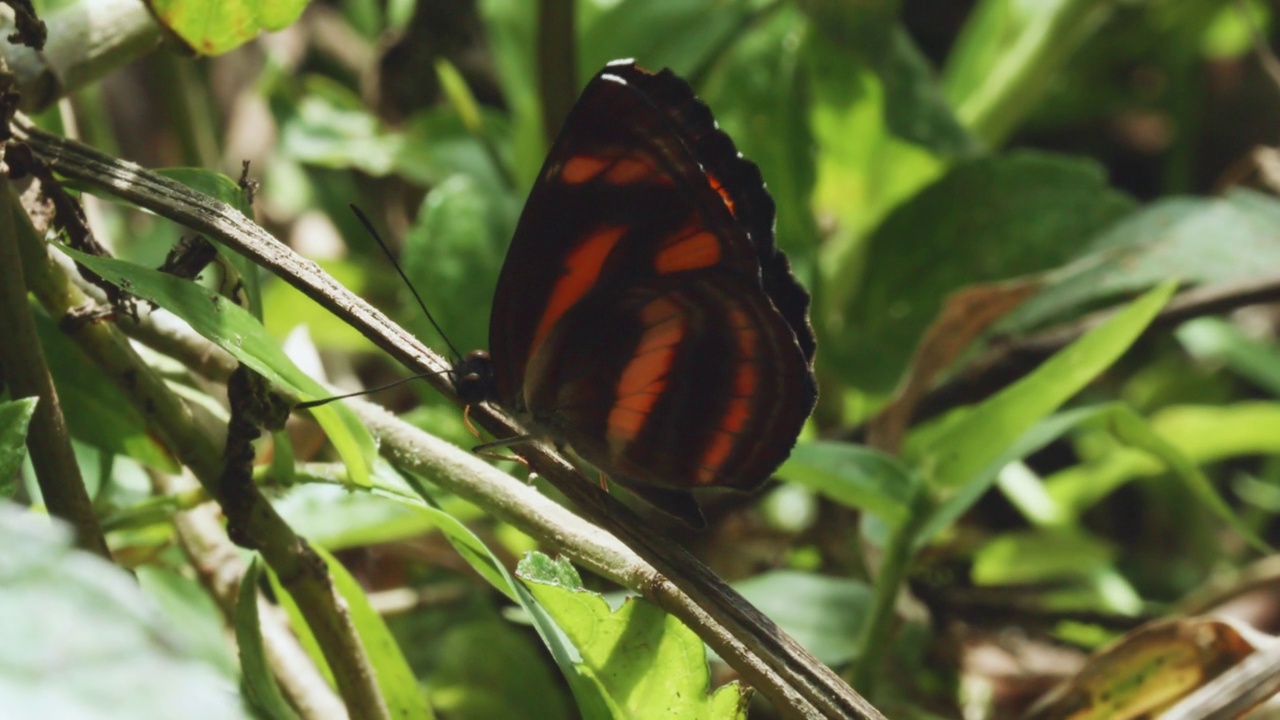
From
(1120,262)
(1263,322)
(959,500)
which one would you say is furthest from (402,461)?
(1263,322)

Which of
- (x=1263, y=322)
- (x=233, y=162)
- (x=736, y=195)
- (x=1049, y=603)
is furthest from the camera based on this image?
(x=1263, y=322)

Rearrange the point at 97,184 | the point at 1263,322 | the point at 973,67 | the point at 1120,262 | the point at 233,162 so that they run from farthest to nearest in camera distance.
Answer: the point at 1263,322, the point at 233,162, the point at 973,67, the point at 1120,262, the point at 97,184

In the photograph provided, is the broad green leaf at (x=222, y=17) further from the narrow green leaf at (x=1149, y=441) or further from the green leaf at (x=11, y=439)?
the narrow green leaf at (x=1149, y=441)

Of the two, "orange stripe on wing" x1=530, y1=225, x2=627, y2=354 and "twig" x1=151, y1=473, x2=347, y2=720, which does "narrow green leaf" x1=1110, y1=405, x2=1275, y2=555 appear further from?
"twig" x1=151, y1=473, x2=347, y2=720

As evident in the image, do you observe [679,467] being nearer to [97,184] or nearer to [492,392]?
[492,392]

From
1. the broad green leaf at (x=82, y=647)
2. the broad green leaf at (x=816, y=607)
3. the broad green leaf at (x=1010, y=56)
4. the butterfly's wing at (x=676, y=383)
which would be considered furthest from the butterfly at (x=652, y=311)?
the broad green leaf at (x=1010, y=56)

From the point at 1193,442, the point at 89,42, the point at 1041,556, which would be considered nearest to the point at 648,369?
the point at 89,42

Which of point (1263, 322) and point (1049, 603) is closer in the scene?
point (1049, 603)
